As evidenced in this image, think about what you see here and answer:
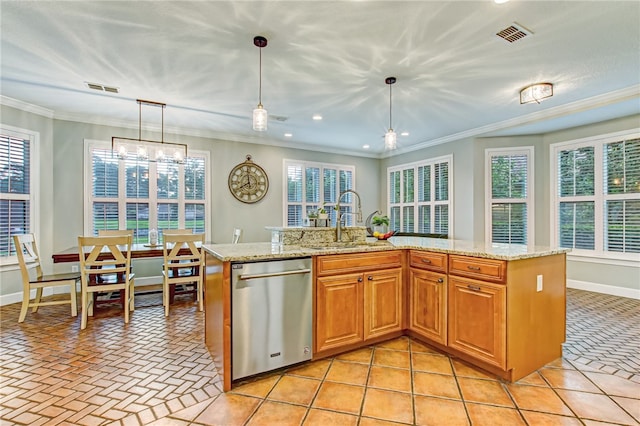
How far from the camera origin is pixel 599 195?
465 cm

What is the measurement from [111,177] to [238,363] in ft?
14.1

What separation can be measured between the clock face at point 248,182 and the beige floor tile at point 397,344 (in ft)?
13.1

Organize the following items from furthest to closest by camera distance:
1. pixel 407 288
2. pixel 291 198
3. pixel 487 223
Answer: pixel 291 198, pixel 487 223, pixel 407 288

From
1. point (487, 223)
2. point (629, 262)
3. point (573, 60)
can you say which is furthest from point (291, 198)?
point (629, 262)

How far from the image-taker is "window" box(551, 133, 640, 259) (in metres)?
4.36

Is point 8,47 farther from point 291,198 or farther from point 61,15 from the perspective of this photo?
point 291,198

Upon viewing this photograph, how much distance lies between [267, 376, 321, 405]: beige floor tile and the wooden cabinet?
303 millimetres

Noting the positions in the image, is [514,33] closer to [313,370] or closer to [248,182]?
[313,370]

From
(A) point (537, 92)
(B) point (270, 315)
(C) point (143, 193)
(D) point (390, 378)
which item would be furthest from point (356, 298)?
(C) point (143, 193)

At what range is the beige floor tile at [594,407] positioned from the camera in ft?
5.99

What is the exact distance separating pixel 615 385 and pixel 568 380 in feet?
0.93

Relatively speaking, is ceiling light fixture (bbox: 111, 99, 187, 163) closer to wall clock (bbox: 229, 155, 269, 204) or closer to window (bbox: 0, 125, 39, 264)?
window (bbox: 0, 125, 39, 264)

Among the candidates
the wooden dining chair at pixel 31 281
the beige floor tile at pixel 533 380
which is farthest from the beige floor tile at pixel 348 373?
the wooden dining chair at pixel 31 281

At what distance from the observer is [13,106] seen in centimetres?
415
